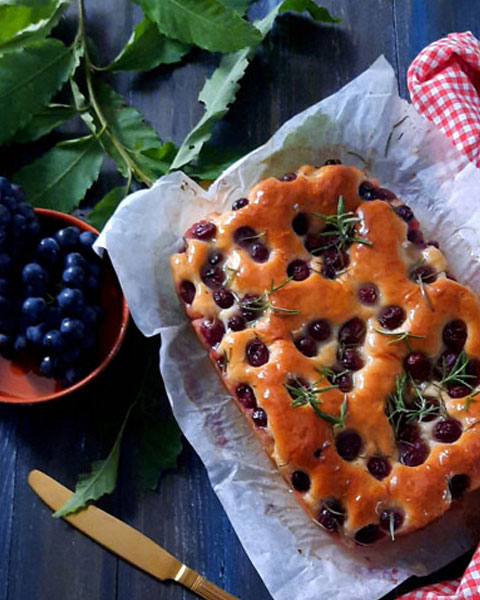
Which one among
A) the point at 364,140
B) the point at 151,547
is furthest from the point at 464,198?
the point at 151,547

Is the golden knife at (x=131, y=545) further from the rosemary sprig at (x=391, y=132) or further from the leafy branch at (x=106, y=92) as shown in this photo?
the rosemary sprig at (x=391, y=132)

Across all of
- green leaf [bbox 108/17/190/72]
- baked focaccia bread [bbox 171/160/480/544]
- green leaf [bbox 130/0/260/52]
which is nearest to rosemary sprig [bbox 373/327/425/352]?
baked focaccia bread [bbox 171/160/480/544]

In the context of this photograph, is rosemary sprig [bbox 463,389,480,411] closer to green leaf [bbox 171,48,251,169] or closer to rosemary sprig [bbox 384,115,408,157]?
rosemary sprig [bbox 384,115,408,157]

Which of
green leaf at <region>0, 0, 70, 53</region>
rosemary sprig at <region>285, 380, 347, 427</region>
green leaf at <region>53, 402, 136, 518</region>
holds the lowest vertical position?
green leaf at <region>53, 402, 136, 518</region>

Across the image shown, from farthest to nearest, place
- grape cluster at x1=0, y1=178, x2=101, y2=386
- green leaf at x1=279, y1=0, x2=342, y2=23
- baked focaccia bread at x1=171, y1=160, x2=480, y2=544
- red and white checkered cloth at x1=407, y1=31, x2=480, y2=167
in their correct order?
green leaf at x1=279, y1=0, x2=342, y2=23
red and white checkered cloth at x1=407, y1=31, x2=480, y2=167
grape cluster at x1=0, y1=178, x2=101, y2=386
baked focaccia bread at x1=171, y1=160, x2=480, y2=544

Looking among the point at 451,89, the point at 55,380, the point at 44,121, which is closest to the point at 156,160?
the point at 44,121

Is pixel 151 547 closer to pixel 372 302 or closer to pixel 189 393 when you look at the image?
pixel 189 393
